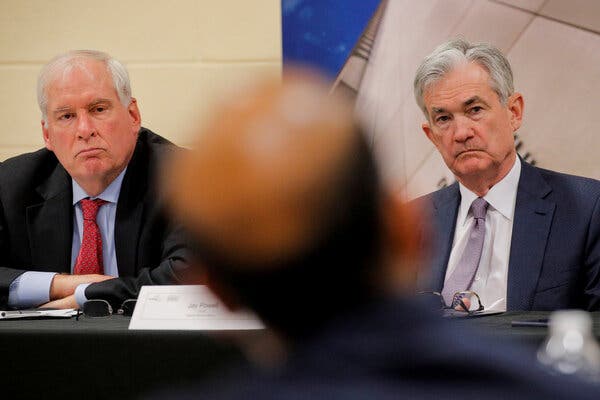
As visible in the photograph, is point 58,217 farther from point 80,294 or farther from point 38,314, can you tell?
point 38,314

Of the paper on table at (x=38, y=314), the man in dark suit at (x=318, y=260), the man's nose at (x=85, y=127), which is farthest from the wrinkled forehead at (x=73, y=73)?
the man in dark suit at (x=318, y=260)

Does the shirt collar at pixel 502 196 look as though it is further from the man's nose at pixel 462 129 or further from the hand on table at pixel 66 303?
the hand on table at pixel 66 303

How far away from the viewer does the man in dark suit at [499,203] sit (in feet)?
7.38

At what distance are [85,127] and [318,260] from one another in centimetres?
237

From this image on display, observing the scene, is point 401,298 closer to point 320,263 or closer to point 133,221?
point 320,263

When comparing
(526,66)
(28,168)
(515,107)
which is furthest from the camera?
(526,66)

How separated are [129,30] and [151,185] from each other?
54.1 inches

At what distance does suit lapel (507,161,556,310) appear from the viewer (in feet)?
7.37

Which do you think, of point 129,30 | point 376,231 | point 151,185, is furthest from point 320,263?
point 129,30

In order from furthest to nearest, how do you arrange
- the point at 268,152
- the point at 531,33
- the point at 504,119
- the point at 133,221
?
the point at 531,33 → the point at 133,221 → the point at 504,119 → the point at 268,152

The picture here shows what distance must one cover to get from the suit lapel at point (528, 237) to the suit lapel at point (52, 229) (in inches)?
53.2

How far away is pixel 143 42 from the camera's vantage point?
3.86 meters

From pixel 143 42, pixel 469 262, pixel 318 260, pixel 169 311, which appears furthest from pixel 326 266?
pixel 143 42

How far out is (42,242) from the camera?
106 inches
